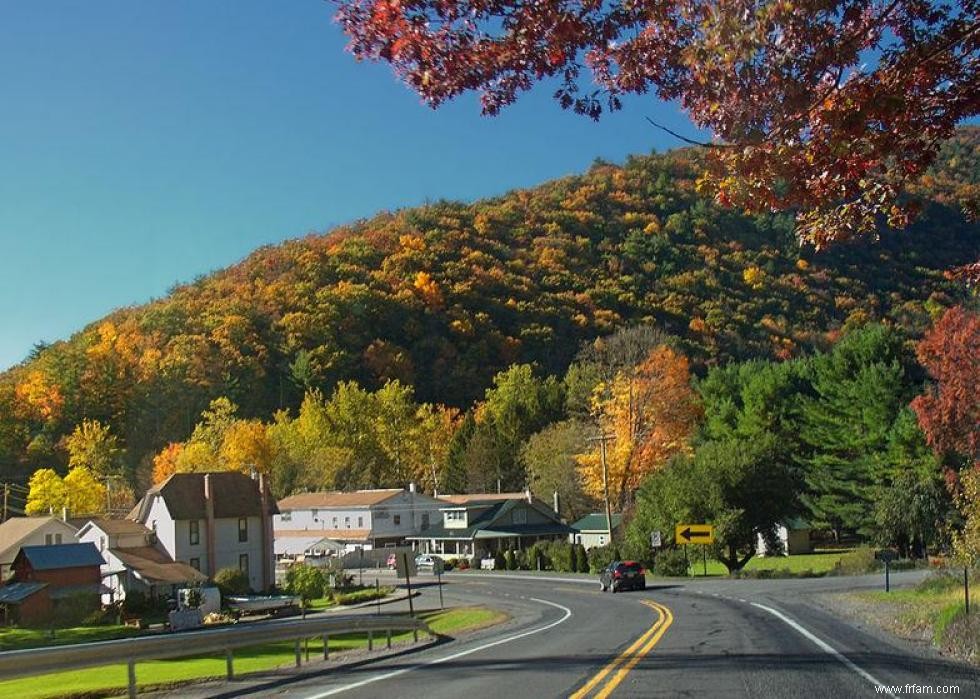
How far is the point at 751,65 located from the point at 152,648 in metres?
11.0

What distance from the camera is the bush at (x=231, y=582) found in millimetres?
56938

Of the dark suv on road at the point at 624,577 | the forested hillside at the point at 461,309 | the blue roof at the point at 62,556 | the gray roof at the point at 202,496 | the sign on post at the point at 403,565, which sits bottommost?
the dark suv on road at the point at 624,577

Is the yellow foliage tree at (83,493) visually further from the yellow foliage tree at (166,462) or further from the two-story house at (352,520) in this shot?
the two-story house at (352,520)

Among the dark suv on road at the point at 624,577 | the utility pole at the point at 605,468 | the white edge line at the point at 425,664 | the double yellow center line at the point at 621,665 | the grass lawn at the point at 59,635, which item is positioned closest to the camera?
the double yellow center line at the point at 621,665

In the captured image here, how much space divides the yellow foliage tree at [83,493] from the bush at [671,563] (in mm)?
54479

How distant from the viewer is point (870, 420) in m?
63.7

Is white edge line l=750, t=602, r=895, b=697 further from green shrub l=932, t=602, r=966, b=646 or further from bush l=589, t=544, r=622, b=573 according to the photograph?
Answer: bush l=589, t=544, r=622, b=573

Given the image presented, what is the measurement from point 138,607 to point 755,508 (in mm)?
35432

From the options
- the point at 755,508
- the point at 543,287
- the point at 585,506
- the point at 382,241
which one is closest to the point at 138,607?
the point at 755,508

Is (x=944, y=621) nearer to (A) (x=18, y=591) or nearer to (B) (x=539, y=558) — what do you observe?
(A) (x=18, y=591)

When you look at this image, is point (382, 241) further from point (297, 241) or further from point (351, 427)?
point (351, 427)

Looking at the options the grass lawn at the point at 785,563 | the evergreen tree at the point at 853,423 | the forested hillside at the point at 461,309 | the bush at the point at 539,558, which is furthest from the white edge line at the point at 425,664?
the forested hillside at the point at 461,309

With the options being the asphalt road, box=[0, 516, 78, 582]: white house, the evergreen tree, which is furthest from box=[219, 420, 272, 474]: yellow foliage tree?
the asphalt road

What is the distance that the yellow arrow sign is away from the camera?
162ft
